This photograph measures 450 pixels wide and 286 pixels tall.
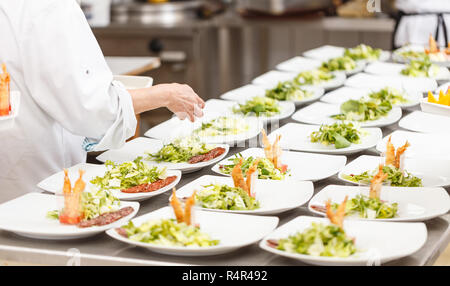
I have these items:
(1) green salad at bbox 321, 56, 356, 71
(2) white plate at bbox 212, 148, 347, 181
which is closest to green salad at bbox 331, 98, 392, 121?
(2) white plate at bbox 212, 148, 347, 181

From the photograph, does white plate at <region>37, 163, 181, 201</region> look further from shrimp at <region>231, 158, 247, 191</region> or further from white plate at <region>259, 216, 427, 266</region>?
white plate at <region>259, 216, 427, 266</region>

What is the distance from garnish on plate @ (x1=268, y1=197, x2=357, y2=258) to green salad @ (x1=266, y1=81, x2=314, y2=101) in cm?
158

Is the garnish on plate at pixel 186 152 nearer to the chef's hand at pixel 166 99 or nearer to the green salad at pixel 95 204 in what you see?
the chef's hand at pixel 166 99

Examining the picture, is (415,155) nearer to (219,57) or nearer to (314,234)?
(314,234)

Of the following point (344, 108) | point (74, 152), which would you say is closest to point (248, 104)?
point (344, 108)

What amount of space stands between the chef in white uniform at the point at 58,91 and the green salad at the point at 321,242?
89cm

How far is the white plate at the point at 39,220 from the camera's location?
190 cm

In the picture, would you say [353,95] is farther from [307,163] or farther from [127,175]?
[127,175]

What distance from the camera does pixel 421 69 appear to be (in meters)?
3.78

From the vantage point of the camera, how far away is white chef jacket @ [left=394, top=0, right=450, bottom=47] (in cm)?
467

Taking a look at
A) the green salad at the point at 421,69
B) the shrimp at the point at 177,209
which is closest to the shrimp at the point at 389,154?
the shrimp at the point at 177,209

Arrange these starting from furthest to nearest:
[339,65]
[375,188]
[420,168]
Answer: [339,65]
[420,168]
[375,188]

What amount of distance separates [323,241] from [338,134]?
987mm

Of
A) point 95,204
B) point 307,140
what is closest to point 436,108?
point 307,140
